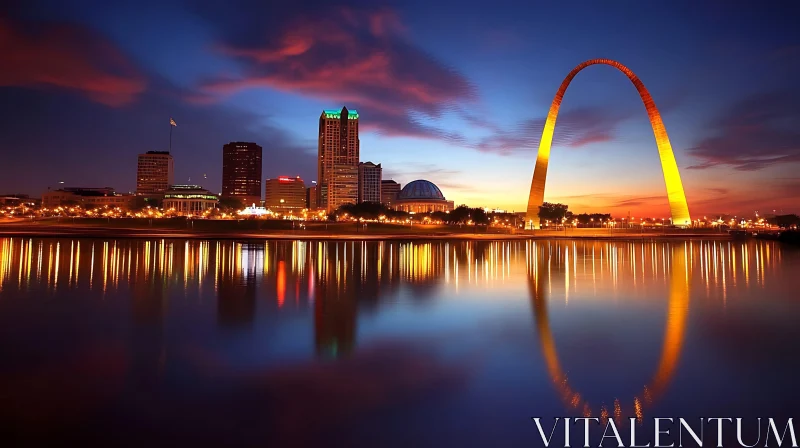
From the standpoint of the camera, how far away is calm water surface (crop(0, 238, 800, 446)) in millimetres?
5645

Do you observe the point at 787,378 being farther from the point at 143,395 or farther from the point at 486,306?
the point at 143,395

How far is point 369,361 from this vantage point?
799cm

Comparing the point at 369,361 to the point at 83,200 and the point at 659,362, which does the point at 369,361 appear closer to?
the point at 659,362

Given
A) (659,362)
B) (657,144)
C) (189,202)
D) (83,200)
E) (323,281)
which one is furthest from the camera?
(83,200)

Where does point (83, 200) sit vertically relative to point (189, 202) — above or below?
above

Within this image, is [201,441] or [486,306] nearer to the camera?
[201,441]

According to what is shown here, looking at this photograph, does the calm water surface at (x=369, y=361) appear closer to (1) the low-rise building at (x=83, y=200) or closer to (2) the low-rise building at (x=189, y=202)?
(2) the low-rise building at (x=189, y=202)

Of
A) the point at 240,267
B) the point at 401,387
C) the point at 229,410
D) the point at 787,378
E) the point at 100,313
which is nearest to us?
the point at 229,410

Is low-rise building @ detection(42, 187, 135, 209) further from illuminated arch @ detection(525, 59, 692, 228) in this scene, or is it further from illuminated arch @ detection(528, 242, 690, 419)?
illuminated arch @ detection(528, 242, 690, 419)

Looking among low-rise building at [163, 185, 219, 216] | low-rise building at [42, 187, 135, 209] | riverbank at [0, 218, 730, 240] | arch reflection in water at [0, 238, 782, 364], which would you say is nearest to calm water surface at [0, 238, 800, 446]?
arch reflection in water at [0, 238, 782, 364]

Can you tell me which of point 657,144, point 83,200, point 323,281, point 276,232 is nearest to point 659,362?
point 323,281

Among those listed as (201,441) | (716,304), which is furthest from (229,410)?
(716,304)

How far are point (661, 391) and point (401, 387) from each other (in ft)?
12.4

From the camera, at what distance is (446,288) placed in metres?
16.9
